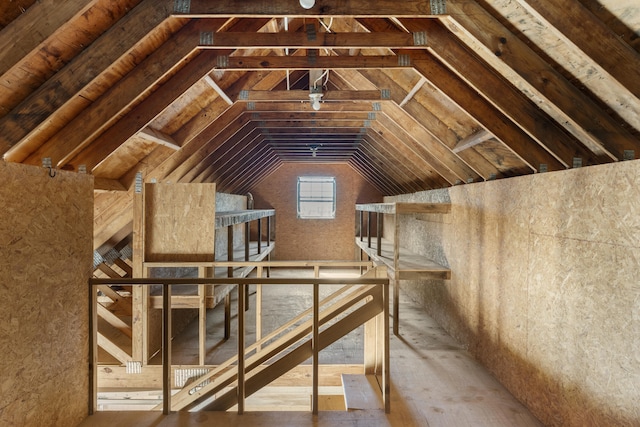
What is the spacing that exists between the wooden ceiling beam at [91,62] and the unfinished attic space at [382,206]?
13 millimetres

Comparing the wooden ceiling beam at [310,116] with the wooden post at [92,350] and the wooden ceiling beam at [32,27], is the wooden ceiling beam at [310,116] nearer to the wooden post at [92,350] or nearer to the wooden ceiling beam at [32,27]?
the wooden ceiling beam at [32,27]

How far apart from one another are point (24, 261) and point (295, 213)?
9417mm

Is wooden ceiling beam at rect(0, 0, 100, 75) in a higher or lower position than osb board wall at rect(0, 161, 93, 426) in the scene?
higher

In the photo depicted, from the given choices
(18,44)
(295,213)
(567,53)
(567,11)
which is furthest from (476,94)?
(295,213)

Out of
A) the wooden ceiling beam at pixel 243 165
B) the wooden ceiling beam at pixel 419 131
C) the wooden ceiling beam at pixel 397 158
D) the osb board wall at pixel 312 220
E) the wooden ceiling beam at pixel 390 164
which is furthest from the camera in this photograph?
the osb board wall at pixel 312 220

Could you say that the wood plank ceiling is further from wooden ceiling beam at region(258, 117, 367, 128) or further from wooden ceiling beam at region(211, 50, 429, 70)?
wooden ceiling beam at region(258, 117, 367, 128)

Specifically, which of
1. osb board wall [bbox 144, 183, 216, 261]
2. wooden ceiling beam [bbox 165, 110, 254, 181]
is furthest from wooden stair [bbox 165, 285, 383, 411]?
wooden ceiling beam [bbox 165, 110, 254, 181]

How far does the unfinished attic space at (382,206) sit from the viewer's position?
6.98 ft

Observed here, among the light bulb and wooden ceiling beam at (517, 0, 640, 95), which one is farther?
the light bulb

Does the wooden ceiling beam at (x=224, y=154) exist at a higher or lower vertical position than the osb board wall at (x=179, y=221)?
higher

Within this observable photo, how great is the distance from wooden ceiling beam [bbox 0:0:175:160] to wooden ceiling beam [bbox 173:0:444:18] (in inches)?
8.5

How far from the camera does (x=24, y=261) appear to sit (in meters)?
2.01

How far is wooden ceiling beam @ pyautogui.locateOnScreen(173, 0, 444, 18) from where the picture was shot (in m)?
2.44

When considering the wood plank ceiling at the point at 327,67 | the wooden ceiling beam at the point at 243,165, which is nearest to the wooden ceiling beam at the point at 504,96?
the wood plank ceiling at the point at 327,67
